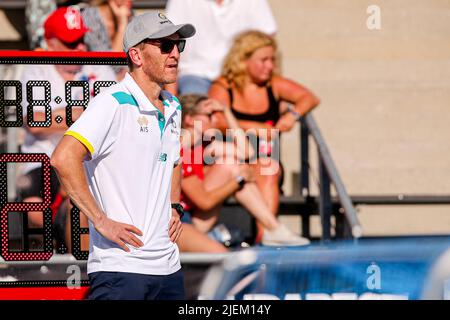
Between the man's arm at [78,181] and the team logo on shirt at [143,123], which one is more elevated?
the team logo on shirt at [143,123]

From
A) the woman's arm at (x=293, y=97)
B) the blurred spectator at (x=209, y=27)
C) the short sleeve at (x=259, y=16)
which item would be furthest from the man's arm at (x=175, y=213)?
the short sleeve at (x=259, y=16)

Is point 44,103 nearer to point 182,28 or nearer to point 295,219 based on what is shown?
point 182,28

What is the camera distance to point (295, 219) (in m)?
7.45

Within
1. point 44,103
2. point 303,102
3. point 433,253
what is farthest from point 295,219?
point 433,253

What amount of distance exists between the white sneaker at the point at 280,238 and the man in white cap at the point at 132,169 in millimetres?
2249

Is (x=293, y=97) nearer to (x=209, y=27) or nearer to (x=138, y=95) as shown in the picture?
(x=209, y=27)

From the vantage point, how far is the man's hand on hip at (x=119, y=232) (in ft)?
13.6

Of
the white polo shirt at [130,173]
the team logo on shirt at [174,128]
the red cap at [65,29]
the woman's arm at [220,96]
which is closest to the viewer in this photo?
the white polo shirt at [130,173]

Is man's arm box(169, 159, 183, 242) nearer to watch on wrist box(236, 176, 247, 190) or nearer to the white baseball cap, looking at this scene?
the white baseball cap

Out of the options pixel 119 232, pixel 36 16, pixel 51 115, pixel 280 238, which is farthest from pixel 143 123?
pixel 36 16

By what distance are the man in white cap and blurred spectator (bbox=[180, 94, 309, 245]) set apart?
214cm

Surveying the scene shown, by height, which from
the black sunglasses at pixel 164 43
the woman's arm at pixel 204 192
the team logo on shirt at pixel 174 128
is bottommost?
the woman's arm at pixel 204 192

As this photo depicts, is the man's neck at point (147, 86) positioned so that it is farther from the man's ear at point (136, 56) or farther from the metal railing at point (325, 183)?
the metal railing at point (325, 183)

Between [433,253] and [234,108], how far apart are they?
3.63m
